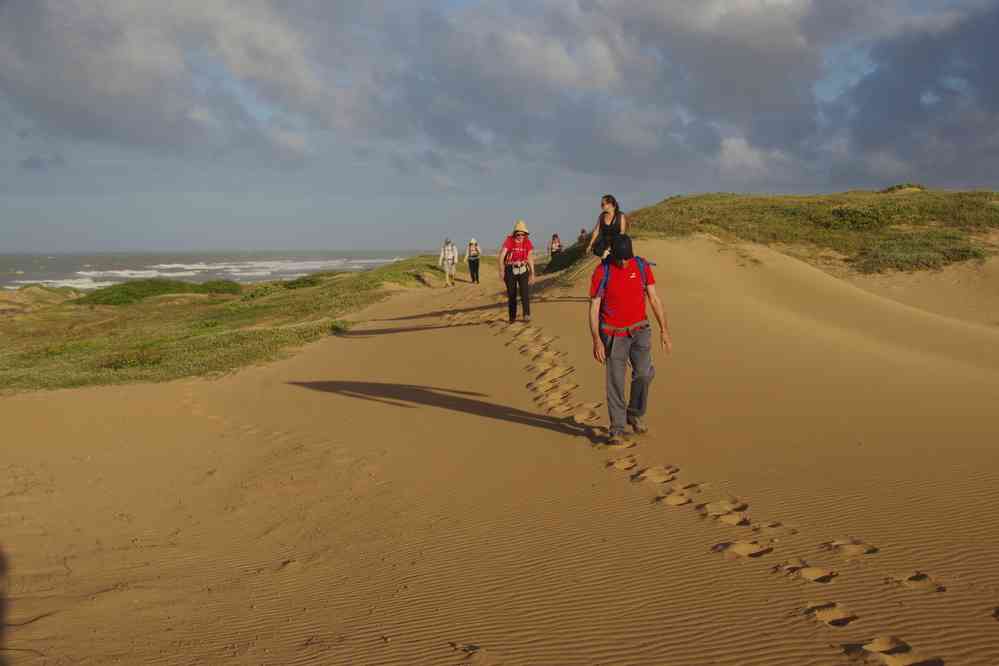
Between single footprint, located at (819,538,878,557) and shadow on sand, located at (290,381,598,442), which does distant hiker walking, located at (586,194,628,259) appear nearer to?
shadow on sand, located at (290,381,598,442)

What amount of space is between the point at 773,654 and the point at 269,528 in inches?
145

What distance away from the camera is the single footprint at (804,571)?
3750 millimetres

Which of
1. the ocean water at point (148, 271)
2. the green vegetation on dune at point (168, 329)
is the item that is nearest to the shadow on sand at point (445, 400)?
the green vegetation on dune at point (168, 329)

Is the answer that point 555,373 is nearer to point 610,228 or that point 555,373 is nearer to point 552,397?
point 552,397

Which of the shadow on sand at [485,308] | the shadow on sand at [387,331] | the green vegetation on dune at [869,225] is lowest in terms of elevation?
the shadow on sand at [387,331]

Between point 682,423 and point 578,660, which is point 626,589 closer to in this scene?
point 578,660

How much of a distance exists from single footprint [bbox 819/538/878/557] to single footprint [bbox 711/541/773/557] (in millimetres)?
325

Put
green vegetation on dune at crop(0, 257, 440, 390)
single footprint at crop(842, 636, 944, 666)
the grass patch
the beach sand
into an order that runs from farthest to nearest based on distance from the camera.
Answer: the grass patch, green vegetation on dune at crop(0, 257, 440, 390), the beach sand, single footprint at crop(842, 636, 944, 666)

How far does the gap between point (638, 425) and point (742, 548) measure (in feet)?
8.52

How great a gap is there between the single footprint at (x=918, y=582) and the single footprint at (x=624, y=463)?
2.49 m

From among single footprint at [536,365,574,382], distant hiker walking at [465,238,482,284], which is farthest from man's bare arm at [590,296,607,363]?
distant hiker walking at [465,238,482,284]

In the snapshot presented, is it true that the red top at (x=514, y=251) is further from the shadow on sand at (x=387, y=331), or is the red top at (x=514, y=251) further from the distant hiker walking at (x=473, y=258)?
the distant hiker walking at (x=473, y=258)

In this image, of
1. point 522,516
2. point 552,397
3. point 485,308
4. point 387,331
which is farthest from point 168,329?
point 522,516

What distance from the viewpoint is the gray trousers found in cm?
638
